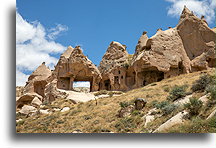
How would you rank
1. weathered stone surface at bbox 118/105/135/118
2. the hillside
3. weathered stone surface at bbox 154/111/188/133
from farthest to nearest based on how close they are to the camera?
weathered stone surface at bbox 118/105/135/118
weathered stone surface at bbox 154/111/188/133
the hillside

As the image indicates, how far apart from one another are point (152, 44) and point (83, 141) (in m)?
19.4

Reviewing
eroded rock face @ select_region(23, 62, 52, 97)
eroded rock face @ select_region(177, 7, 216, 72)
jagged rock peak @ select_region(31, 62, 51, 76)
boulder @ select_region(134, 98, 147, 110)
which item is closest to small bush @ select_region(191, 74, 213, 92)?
boulder @ select_region(134, 98, 147, 110)

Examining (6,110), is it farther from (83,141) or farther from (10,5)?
(10,5)

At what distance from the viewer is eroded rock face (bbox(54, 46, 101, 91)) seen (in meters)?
28.3

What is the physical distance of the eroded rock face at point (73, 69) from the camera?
28344mm

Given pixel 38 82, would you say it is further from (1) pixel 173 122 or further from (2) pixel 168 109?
(1) pixel 173 122

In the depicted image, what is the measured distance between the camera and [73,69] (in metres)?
28.4

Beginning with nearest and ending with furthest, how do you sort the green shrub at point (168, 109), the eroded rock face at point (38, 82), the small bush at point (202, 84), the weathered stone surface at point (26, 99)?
the green shrub at point (168, 109) < the small bush at point (202, 84) < the weathered stone surface at point (26, 99) < the eroded rock face at point (38, 82)

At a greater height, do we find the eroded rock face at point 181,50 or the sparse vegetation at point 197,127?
the eroded rock face at point 181,50

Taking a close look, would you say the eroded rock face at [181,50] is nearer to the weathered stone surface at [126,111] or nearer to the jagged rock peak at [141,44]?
the jagged rock peak at [141,44]

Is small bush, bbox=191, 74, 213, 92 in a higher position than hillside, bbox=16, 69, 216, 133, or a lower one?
higher

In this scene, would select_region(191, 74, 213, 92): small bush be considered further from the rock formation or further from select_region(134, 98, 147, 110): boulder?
the rock formation

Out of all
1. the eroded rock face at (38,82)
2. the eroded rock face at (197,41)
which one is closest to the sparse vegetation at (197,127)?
the eroded rock face at (197,41)

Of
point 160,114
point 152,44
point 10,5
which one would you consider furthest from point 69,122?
point 152,44
